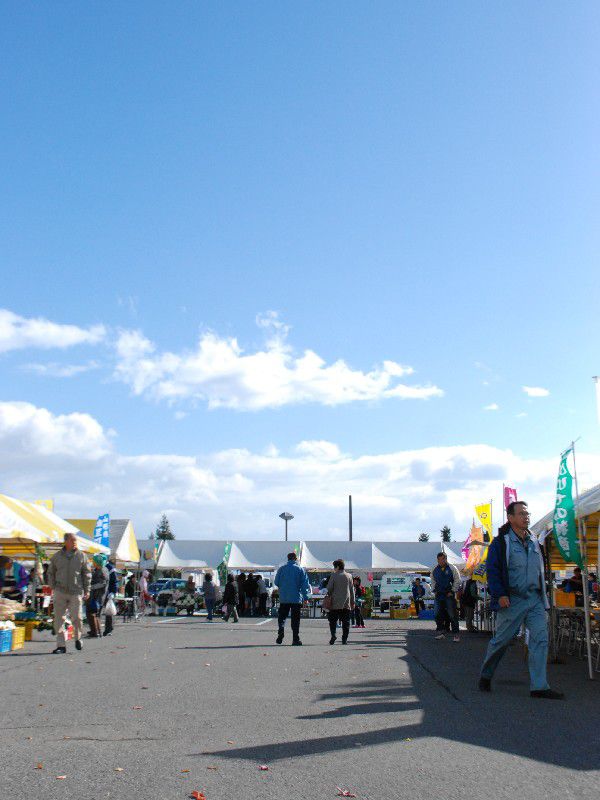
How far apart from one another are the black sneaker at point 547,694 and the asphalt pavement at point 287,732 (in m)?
0.10

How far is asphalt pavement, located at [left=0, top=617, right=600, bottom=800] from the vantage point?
448cm

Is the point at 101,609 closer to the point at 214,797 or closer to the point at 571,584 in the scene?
the point at 571,584

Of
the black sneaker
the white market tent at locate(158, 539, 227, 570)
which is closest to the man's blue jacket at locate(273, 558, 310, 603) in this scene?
the black sneaker

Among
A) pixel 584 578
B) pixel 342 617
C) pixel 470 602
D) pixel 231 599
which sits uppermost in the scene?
pixel 584 578

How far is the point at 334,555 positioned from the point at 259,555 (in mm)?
4071

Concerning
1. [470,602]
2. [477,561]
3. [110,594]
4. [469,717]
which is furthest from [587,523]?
[477,561]

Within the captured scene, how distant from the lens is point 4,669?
10406 mm

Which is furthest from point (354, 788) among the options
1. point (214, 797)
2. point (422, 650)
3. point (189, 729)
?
point (422, 650)

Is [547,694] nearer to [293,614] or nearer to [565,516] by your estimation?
[565,516]

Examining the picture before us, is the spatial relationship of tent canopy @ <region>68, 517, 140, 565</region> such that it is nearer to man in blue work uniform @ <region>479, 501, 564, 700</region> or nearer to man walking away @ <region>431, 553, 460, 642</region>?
man walking away @ <region>431, 553, 460, 642</region>

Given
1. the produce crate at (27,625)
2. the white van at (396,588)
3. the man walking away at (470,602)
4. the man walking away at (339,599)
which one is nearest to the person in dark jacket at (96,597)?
the produce crate at (27,625)

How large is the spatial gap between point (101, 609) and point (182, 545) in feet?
96.6

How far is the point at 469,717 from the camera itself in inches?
261

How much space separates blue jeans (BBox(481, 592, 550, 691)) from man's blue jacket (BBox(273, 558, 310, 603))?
7336 mm
